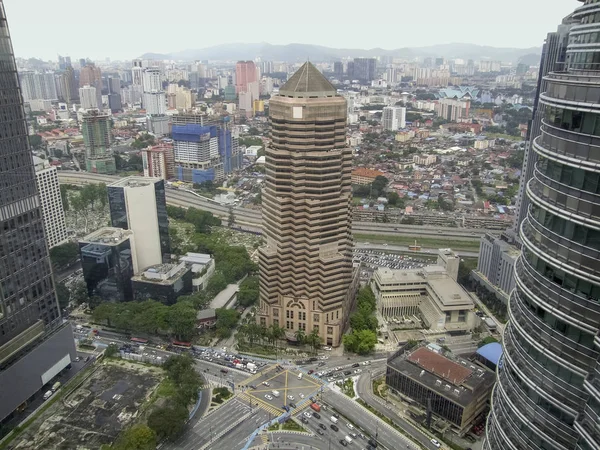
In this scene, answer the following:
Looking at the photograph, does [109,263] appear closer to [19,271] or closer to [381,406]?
[19,271]

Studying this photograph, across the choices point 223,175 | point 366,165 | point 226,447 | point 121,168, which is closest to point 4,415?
point 226,447

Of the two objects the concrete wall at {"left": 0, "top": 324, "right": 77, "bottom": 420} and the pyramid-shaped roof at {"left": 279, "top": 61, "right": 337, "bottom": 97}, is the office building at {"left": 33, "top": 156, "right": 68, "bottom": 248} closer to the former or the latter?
the concrete wall at {"left": 0, "top": 324, "right": 77, "bottom": 420}

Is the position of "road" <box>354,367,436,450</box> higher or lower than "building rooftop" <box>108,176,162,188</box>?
lower

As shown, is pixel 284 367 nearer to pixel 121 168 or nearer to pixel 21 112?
pixel 21 112

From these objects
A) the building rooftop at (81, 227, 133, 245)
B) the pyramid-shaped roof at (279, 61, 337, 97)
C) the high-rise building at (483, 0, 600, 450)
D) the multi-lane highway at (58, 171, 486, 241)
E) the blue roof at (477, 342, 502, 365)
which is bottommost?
the multi-lane highway at (58, 171, 486, 241)

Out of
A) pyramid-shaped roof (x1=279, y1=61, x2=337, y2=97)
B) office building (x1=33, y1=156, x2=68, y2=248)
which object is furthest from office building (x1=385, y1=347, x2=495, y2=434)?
office building (x1=33, y1=156, x2=68, y2=248)

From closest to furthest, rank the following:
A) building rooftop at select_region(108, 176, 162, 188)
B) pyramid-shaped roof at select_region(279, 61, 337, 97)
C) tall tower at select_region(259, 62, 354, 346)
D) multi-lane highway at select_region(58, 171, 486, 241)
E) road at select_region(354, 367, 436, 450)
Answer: road at select_region(354, 367, 436, 450)
pyramid-shaped roof at select_region(279, 61, 337, 97)
tall tower at select_region(259, 62, 354, 346)
building rooftop at select_region(108, 176, 162, 188)
multi-lane highway at select_region(58, 171, 486, 241)
